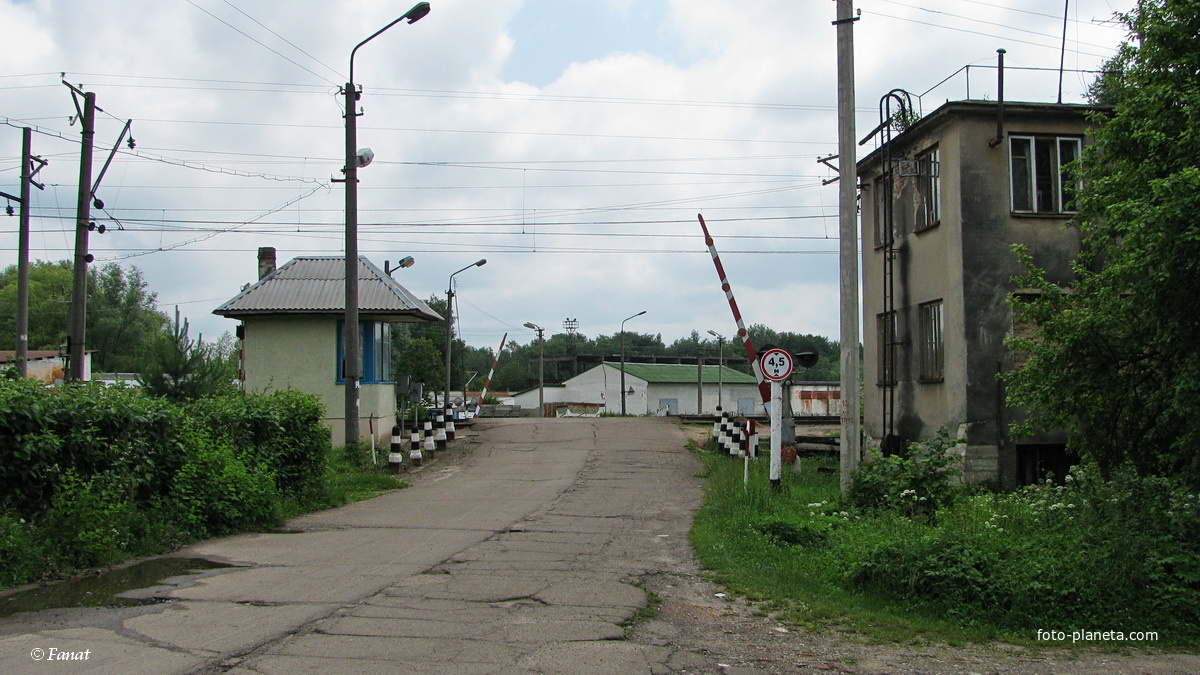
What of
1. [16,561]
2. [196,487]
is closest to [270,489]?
[196,487]

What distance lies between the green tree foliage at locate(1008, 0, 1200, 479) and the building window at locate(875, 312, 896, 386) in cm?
752

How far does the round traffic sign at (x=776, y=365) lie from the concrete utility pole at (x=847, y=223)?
1002mm

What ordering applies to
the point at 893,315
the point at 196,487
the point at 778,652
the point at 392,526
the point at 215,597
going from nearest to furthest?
the point at 778,652 < the point at 215,597 < the point at 196,487 < the point at 392,526 < the point at 893,315

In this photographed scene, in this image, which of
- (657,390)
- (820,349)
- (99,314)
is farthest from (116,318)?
(820,349)

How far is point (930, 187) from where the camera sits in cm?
1841

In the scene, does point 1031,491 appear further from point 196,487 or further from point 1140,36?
point 196,487

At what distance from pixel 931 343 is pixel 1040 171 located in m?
3.79

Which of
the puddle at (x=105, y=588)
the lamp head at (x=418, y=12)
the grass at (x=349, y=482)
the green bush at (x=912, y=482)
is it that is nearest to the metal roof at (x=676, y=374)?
the grass at (x=349, y=482)

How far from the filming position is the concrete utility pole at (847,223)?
1301 cm

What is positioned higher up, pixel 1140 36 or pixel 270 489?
pixel 1140 36

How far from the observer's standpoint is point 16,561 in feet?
26.4

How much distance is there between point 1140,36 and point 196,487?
473 inches

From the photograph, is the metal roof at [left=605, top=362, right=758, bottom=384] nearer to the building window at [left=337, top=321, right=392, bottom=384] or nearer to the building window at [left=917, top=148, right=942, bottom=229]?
the building window at [left=337, top=321, right=392, bottom=384]

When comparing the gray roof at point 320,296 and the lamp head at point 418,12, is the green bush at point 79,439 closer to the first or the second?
the lamp head at point 418,12
